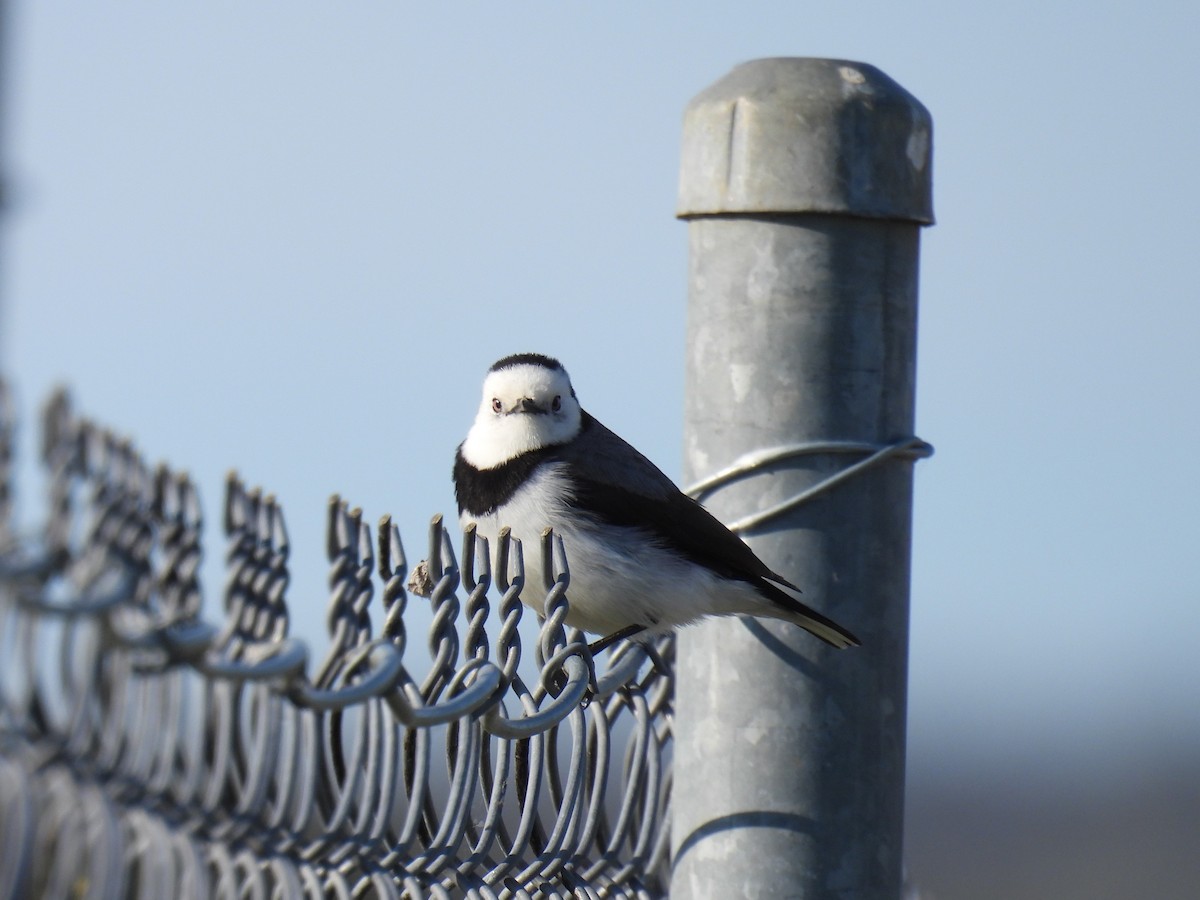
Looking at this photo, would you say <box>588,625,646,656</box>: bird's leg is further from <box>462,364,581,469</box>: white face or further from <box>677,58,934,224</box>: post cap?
<box>677,58,934,224</box>: post cap

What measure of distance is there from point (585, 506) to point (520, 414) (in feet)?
1.57

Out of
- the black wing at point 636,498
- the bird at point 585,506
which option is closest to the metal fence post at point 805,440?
the black wing at point 636,498

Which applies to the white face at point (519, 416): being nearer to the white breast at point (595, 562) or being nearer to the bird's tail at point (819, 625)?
the white breast at point (595, 562)

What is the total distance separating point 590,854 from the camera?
3355 millimetres

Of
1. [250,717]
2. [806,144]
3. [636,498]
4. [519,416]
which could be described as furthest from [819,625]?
[519,416]

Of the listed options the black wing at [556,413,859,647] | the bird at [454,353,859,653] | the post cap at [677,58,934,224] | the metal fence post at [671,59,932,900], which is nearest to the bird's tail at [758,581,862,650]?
the metal fence post at [671,59,932,900]

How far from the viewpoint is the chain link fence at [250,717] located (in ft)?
4.72

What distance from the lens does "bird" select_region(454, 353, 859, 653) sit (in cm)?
455

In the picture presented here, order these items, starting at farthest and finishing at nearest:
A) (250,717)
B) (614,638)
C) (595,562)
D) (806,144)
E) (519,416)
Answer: (519,416) → (595,562) → (614,638) → (806,144) → (250,717)

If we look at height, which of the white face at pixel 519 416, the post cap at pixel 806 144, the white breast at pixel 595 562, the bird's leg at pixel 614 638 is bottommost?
the bird's leg at pixel 614 638

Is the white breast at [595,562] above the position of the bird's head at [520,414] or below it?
below

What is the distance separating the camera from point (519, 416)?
5.34 metres

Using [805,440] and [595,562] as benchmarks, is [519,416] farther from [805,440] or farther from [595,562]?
[805,440]

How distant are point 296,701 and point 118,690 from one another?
0.31m
